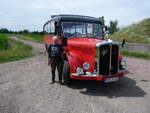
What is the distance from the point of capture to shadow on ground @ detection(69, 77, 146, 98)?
23.5 feet

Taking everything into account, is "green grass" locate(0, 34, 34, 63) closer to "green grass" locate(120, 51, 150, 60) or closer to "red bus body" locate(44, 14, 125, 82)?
"green grass" locate(120, 51, 150, 60)

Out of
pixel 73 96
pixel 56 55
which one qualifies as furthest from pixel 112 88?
pixel 56 55

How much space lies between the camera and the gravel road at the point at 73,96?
5.77 meters

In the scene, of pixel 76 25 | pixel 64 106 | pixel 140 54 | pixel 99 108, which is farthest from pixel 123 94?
pixel 140 54

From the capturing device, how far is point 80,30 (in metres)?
9.32

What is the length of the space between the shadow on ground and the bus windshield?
1.93 m

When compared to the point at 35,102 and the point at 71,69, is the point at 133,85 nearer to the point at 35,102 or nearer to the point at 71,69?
the point at 71,69

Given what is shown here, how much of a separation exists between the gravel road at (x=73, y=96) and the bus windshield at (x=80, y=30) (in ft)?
6.46

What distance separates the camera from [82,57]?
7766mm

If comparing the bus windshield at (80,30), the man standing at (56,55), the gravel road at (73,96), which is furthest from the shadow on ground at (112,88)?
the bus windshield at (80,30)

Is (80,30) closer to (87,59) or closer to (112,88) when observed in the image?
(87,59)

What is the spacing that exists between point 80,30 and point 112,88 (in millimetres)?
2848

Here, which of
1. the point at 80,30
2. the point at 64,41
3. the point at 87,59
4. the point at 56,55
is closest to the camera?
the point at 87,59

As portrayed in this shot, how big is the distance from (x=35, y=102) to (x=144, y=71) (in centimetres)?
657
